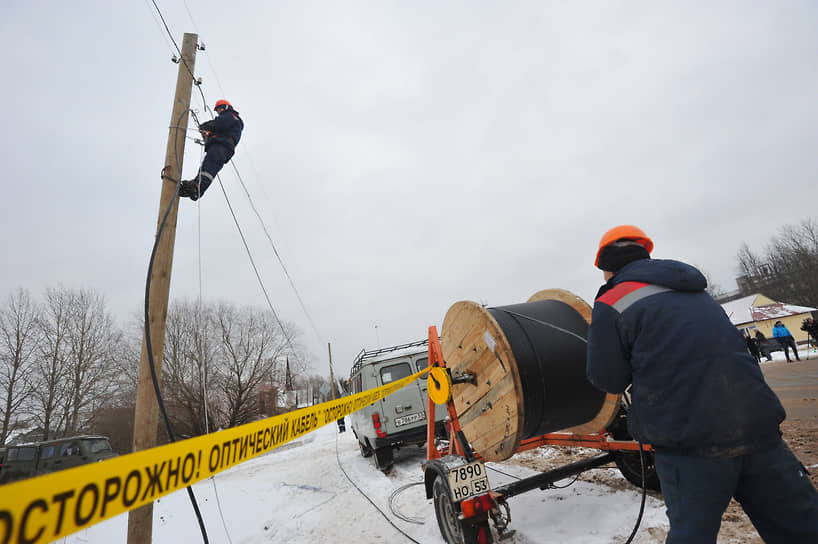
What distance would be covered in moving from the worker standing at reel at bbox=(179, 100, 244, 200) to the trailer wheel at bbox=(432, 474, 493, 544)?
13.7 ft

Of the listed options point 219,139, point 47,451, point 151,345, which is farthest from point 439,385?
point 47,451

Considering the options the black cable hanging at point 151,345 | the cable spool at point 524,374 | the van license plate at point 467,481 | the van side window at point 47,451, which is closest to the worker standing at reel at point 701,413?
the cable spool at point 524,374

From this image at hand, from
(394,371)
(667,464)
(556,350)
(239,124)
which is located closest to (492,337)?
(556,350)

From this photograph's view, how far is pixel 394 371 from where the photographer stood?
821 centimetres

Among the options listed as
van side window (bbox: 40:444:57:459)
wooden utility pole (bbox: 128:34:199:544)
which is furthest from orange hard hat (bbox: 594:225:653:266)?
van side window (bbox: 40:444:57:459)

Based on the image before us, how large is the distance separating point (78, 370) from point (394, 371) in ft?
101

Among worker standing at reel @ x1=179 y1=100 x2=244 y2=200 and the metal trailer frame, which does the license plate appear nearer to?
the metal trailer frame

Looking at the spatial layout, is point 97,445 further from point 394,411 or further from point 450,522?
point 450,522

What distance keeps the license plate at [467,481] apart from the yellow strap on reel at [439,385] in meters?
0.67

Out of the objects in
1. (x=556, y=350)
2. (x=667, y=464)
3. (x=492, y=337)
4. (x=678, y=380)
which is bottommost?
(x=667, y=464)

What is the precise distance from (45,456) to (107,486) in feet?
55.5

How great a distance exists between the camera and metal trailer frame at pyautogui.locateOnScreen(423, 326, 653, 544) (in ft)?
9.67

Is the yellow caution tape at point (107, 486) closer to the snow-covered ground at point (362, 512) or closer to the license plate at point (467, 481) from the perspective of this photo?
the license plate at point (467, 481)

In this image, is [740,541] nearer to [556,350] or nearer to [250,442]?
[556,350]
